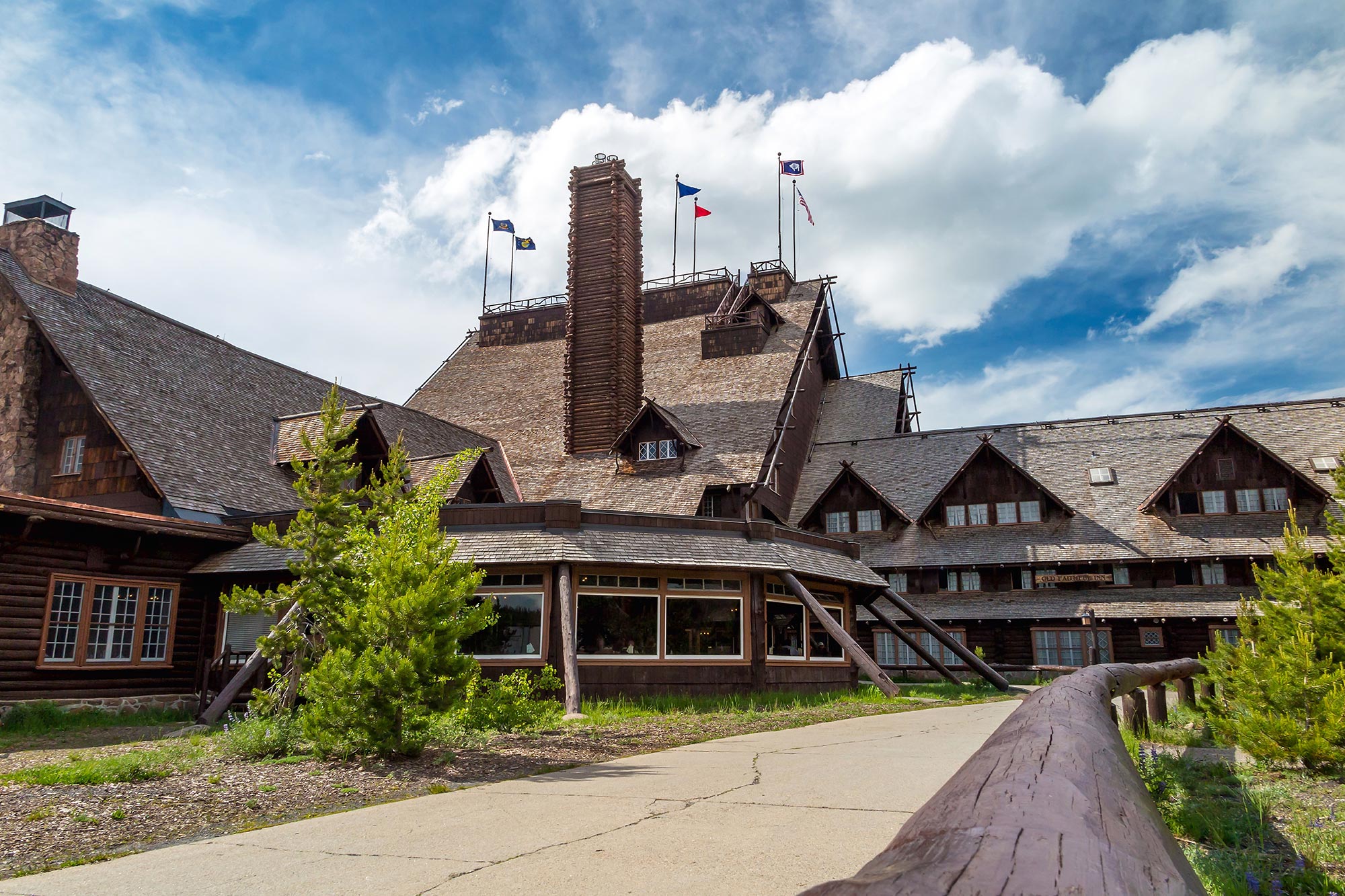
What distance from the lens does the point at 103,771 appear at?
9.89 m

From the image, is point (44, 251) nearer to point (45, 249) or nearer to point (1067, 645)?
point (45, 249)

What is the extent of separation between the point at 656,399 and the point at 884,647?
13.9m

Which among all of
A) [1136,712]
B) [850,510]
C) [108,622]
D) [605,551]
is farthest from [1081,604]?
[108,622]

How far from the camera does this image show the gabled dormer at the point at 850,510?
3588cm

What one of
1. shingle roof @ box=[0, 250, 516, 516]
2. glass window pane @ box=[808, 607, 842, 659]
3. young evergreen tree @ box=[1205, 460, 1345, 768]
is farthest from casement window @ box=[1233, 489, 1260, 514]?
shingle roof @ box=[0, 250, 516, 516]

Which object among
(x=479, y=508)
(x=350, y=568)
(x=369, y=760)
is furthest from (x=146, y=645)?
(x=369, y=760)

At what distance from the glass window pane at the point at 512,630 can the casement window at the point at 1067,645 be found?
18.7 m

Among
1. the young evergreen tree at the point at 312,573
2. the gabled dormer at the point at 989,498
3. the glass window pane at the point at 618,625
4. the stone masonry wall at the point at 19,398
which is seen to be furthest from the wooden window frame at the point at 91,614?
the gabled dormer at the point at 989,498

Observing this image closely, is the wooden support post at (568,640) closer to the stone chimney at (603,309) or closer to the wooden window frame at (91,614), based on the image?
the wooden window frame at (91,614)

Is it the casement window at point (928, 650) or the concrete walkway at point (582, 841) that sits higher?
the casement window at point (928, 650)

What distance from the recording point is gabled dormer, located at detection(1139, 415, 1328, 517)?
3131 centimetres

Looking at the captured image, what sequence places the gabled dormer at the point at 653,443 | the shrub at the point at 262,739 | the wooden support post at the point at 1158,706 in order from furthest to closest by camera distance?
the gabled dormer at the point at 653,443 → the wooden support post at the point at 1158,706 → the shrub at the point at 262,739

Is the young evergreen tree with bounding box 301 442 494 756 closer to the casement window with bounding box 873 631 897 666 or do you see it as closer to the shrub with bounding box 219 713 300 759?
the shrub with bounding box 219 713 300 759

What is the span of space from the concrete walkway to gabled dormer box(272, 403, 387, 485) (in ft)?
61.6
